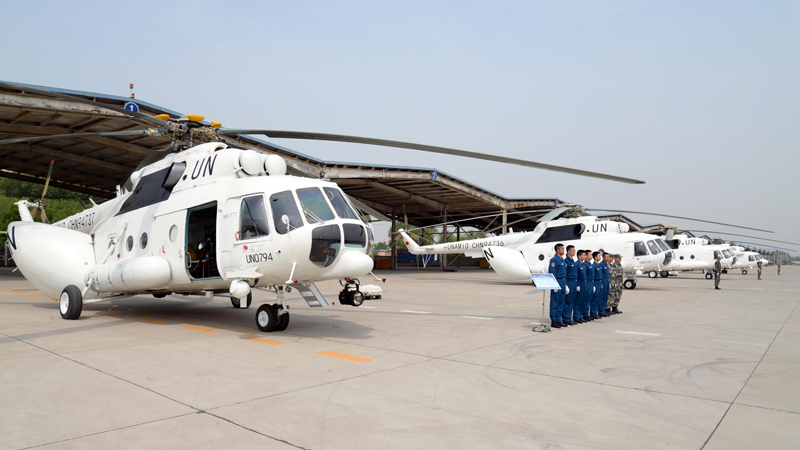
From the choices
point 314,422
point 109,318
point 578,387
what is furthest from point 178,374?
point 109,318

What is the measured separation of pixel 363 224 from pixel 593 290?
19.4ft

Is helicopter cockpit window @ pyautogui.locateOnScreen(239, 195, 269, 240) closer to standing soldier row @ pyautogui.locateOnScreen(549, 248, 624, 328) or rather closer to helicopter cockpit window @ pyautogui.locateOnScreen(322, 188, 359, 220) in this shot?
helicopter cockpit window @ pyautogui.locateOnScreen(322, 188, 359, 220)

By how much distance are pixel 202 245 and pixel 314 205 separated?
301 cm

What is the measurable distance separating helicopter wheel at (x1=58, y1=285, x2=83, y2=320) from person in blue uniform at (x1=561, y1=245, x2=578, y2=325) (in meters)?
9.79

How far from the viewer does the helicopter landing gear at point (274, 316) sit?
8414 mm

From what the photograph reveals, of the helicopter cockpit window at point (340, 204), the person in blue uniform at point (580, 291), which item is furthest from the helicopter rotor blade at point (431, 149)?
the person in blue uniform at point (580, 291)

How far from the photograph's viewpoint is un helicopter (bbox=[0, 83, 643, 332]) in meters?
7.58

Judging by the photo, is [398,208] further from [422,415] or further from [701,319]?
[422,415]

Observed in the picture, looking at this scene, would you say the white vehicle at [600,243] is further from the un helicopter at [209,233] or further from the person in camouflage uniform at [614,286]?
the un helicopter at [209,233]

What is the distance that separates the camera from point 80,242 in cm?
1103

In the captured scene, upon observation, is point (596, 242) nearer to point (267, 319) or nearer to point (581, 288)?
point (581, 288)

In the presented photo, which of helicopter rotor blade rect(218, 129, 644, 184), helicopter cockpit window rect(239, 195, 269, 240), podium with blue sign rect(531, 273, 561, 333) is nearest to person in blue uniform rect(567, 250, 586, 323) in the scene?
podium with blue sign rect(531, 273, 561, 333)

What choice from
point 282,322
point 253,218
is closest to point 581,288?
point 282,322

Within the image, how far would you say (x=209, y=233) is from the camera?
1024 cm
